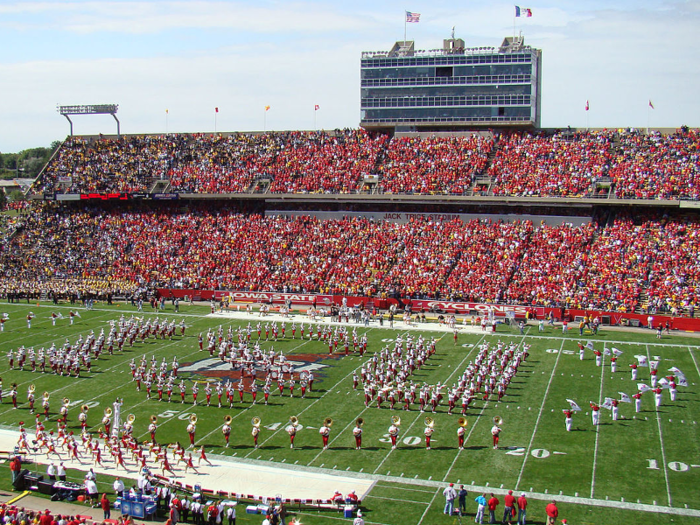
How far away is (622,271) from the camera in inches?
1468

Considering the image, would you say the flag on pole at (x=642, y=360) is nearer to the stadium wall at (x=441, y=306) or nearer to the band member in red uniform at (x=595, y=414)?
the band member in red uniform at (x=595, y=414)

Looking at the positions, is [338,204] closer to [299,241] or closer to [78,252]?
[299,241]

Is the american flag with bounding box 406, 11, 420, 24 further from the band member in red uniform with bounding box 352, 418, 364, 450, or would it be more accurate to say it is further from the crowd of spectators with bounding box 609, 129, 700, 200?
the band member in red uniform with bounding box 352, 418, 364, 450

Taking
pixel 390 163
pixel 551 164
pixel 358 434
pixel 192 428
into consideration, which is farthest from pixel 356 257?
pixel 192 428

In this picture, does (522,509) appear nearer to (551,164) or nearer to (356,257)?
(356,257)

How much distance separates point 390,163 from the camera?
4884cm

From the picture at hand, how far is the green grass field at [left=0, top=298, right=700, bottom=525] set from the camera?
17.6 m

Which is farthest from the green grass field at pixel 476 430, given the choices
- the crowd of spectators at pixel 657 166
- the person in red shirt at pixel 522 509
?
the crowd of spectators at pixel 657 166

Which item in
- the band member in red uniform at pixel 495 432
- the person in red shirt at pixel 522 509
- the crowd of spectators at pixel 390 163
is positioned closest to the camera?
the person in red shirt at pixel 522 509

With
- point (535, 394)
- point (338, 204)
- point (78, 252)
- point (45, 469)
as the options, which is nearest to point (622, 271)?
point (535, 394)

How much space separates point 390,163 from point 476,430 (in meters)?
29.4

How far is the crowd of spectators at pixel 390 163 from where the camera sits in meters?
42.4

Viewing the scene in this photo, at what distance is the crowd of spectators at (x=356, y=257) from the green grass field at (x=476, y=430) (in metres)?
5.33

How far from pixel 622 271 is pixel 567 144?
11403 millimetres
